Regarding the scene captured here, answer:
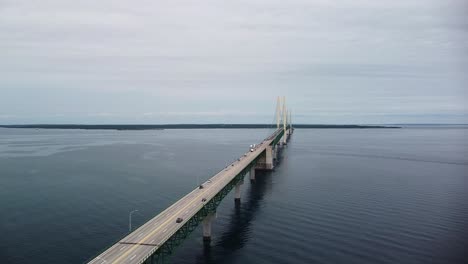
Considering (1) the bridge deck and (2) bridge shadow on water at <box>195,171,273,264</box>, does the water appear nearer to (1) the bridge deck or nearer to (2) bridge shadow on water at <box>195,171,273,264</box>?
(2) bridge shadow on water at <box>195,171,273,264</box>

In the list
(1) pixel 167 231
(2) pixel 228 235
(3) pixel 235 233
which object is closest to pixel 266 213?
(3) pixel 235 233

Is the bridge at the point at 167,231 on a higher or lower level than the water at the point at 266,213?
higher

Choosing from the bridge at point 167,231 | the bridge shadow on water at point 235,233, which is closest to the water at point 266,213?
the bridge shadow on water at point 235,233

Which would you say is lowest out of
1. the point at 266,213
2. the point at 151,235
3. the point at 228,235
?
the point at 228,235

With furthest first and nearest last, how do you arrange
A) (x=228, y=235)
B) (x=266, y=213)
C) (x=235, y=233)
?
(x=266, y=213) → (x=235, y=233) → (x=228, y=235)

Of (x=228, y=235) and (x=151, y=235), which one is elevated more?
(x=151, y=235)

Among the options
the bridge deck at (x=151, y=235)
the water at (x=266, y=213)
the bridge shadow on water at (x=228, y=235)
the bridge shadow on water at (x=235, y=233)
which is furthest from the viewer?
the water at (x=266, y=213)

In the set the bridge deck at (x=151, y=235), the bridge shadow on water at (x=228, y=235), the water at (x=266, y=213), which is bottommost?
the bridge shadow on water at (x=228, y=235)

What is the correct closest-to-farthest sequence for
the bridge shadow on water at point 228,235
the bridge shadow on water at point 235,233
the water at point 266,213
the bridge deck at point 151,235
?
1. the bridge deck at point 151,235
2. the bridge shadow on water at point 228,235
3. the bridge shadow on water at point 235,233
4. the water at point 266,213

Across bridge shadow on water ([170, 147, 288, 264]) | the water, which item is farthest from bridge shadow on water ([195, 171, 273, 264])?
the water

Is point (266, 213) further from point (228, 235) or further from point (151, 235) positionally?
point (151, 235)

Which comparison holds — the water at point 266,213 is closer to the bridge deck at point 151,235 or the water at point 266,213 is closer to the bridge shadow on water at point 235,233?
the bridge shadow on water at point 235,233

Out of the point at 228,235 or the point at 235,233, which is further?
the point at 235,233
